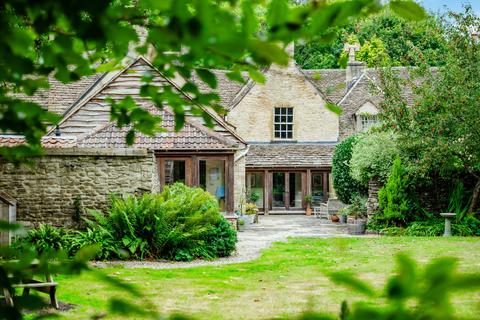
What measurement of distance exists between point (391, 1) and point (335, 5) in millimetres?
390

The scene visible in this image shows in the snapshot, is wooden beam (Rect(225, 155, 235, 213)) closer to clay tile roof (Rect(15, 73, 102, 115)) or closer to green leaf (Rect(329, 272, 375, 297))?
clay tile roof (Rect(15, 73, 102, 115))

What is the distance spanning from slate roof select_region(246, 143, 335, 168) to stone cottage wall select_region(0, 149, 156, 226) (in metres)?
19.7

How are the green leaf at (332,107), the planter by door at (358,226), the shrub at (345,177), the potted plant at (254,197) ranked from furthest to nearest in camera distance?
the potted plant at (254,197) < the shrub at (345,177) < the planter by door at (358,226) < the green leaf at (332,107)

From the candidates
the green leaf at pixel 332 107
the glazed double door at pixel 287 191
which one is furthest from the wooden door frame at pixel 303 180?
the green leaf at pixel 332 107

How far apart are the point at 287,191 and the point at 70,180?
2260cm

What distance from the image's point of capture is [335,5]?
1587mm

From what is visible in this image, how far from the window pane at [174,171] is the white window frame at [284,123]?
1552 centimetres

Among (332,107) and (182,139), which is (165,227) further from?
(332,107)

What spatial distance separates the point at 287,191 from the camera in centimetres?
3781

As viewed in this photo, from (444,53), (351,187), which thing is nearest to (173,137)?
(444,53)

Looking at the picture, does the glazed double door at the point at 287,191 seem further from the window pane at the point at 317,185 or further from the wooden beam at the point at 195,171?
the wooden beam at the point at 195,171

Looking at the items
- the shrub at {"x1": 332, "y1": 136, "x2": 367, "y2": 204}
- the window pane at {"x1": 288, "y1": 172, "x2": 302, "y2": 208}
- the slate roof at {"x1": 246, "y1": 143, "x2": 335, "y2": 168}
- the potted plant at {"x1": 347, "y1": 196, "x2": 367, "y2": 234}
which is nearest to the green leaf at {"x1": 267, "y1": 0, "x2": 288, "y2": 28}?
the potted plant at {"x1": 347, "y1": 196, "x2": 367, "y2": 234}

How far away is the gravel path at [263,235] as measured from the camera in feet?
47.5


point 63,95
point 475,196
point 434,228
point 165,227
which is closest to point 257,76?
point 165,227
